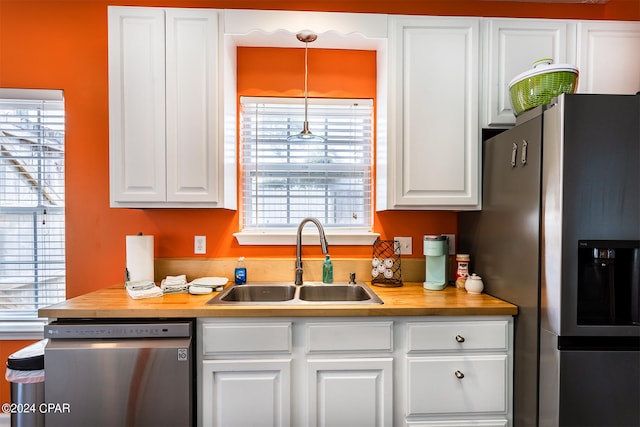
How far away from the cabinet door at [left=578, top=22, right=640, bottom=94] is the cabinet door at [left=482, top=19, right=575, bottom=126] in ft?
0.27

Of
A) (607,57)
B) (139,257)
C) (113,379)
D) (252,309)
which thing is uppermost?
(607,57)

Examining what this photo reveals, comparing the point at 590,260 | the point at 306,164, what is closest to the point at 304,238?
the point at 306,164

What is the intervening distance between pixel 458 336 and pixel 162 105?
6.16ft

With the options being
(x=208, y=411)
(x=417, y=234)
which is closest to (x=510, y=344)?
(x=417, y=234)

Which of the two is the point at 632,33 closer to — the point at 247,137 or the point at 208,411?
the point at 247,137

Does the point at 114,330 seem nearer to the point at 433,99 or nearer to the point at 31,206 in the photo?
the point at 31,206

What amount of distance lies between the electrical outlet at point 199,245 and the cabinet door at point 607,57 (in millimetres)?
2368

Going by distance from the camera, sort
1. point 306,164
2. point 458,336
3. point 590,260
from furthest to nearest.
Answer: point 306,164 < point 458,336 < point 590,260

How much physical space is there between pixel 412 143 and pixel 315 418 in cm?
145

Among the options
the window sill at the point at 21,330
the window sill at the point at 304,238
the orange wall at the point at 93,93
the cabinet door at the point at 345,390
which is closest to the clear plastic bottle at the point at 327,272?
the window sill at the point at 304,238

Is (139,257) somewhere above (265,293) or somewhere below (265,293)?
above

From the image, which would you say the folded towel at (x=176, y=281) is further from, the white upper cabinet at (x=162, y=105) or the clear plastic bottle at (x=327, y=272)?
the clear plastic bottle at (x=327, y=272)

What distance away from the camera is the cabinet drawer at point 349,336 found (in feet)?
4.61

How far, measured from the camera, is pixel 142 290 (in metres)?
1.57
